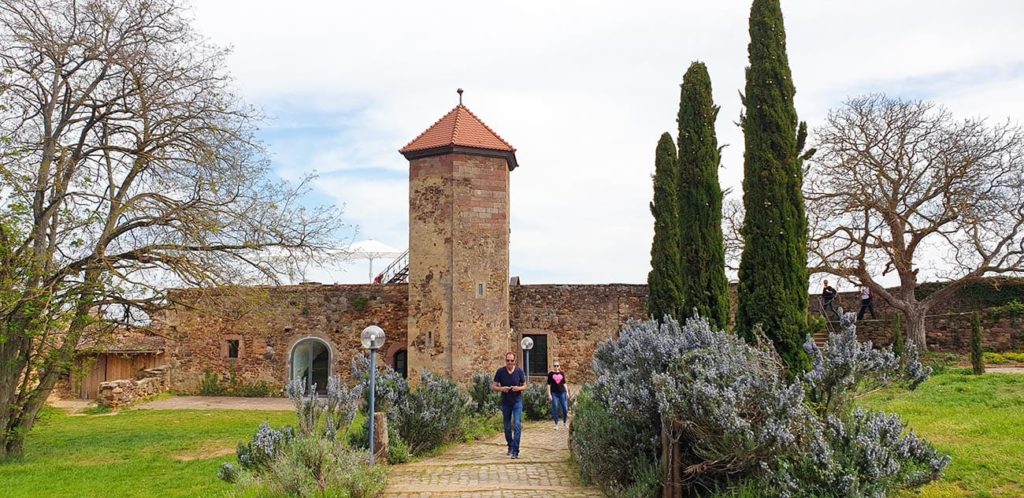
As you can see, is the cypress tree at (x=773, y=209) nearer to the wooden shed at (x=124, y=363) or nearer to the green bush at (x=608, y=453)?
the green bush at (x=608, y=453)

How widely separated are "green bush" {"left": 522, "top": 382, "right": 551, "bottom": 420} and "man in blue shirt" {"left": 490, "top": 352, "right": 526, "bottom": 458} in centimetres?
549

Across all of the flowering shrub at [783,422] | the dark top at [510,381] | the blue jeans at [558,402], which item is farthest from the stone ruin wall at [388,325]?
the flowering shrub at [783,422]

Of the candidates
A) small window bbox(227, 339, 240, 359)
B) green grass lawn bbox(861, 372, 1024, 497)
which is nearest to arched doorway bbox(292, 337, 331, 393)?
small window bbox(227, 339, 240, 359)

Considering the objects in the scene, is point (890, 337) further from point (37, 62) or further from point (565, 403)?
point (37, 62)

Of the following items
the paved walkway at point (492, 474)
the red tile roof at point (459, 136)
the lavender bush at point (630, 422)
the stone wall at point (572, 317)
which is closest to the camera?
the lavender bush at point (630, 422)

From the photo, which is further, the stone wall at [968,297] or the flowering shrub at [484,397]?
the stone wall at [968,297]

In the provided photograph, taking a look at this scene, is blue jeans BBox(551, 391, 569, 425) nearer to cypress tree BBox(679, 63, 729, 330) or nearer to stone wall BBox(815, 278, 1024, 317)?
cypress tree BBox(679, 63, 729, 330)

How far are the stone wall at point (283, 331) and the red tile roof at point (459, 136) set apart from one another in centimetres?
519

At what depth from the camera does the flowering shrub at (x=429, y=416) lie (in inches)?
425

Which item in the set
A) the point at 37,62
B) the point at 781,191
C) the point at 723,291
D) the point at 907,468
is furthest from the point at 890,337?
the point at 37,62

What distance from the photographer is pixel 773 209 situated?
9281 millimetres

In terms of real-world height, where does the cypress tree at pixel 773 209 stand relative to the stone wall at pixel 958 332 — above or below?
above

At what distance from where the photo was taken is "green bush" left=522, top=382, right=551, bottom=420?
15.8 meters

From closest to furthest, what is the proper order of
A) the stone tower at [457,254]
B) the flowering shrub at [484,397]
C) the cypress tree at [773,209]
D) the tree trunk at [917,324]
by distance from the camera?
the cypress tree at [773,209], the flowering shrub at [484,397], the stone tower at [457,254], the tree trunk at [917,324]
